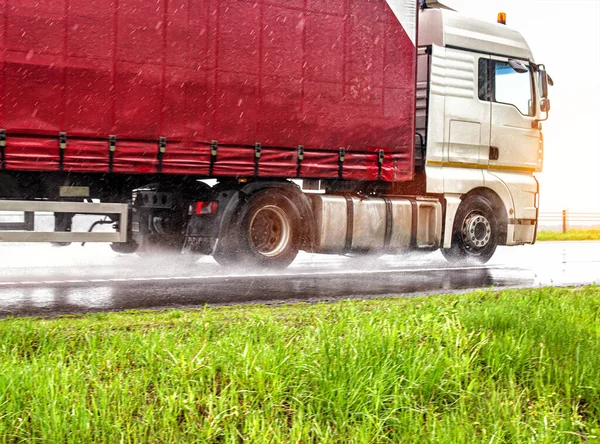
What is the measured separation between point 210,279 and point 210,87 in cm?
251

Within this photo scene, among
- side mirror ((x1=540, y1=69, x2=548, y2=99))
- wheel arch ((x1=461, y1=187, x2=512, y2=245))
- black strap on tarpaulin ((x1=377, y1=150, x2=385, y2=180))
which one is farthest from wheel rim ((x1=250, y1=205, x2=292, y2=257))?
side mirror ((x1=540, y1=69, x2=548, y2=99))

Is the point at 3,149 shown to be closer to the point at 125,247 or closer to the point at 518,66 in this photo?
the point at 125,247

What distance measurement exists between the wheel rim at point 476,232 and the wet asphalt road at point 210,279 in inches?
15.8

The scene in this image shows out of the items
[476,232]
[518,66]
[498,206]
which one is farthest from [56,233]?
[518,66]

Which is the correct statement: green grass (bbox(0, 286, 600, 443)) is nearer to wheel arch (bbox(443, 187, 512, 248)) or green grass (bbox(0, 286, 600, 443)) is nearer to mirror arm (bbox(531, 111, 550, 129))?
wheel arch (bbox(443, 187, 512, 248))

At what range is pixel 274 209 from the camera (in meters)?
12.0

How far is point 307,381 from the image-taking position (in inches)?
185

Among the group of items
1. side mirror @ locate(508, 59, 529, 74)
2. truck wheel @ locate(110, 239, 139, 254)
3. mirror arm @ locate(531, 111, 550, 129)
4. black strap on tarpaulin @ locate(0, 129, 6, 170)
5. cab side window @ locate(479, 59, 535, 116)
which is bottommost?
truck wheel @ locate(110, 239, 139, 254)

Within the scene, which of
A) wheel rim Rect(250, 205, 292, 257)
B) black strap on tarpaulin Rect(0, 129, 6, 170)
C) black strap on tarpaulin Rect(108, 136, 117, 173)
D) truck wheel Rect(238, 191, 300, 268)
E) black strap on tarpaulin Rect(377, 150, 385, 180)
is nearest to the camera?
black strap on tarpaulin Rect(0, 129, 6, 170)

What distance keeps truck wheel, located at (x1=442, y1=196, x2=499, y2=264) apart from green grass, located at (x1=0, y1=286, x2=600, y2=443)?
7.54m

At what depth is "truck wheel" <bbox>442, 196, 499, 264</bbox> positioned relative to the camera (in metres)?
14.0

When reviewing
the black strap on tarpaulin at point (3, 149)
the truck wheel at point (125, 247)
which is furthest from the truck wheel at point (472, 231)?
the black strap on tarpaulin at point (3, 149)

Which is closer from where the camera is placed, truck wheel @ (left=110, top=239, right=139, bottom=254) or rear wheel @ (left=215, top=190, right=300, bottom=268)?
rear wheel @ (left=215, top=190, right=300, bottom=268)

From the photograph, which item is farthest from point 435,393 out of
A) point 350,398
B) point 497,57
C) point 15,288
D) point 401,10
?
point 497,57
